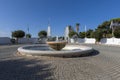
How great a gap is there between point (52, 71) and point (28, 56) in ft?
13.2

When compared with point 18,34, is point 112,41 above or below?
below

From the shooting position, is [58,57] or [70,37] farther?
[70,37]

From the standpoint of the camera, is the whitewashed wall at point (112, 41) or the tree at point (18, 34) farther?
the tree at point (18, 34)

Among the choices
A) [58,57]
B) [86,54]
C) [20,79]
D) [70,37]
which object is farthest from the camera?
[70,37]

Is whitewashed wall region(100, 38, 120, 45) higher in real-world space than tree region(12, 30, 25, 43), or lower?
lower

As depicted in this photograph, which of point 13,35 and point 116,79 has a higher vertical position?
point 13,35

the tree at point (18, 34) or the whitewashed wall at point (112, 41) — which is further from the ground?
the tree at point (18, 34)

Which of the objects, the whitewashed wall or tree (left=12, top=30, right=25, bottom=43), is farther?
tree (left=12, top=30, right=25, bottom=43)

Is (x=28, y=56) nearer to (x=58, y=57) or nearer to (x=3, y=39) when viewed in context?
(x=58, y=57)

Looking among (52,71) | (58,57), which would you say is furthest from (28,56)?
(52,71)

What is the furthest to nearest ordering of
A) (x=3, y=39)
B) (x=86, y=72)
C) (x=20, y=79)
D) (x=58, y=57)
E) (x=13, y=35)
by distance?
1. (x=13, y=35)
2. (x=3, y=39)
3. (x=58, y=57)
4. (x=86, y=72)
5. (x=20, y=79)

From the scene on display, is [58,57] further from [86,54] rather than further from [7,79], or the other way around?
[7,79]

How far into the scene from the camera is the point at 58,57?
31.2ft

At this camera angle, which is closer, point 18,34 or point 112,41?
point 112,41
